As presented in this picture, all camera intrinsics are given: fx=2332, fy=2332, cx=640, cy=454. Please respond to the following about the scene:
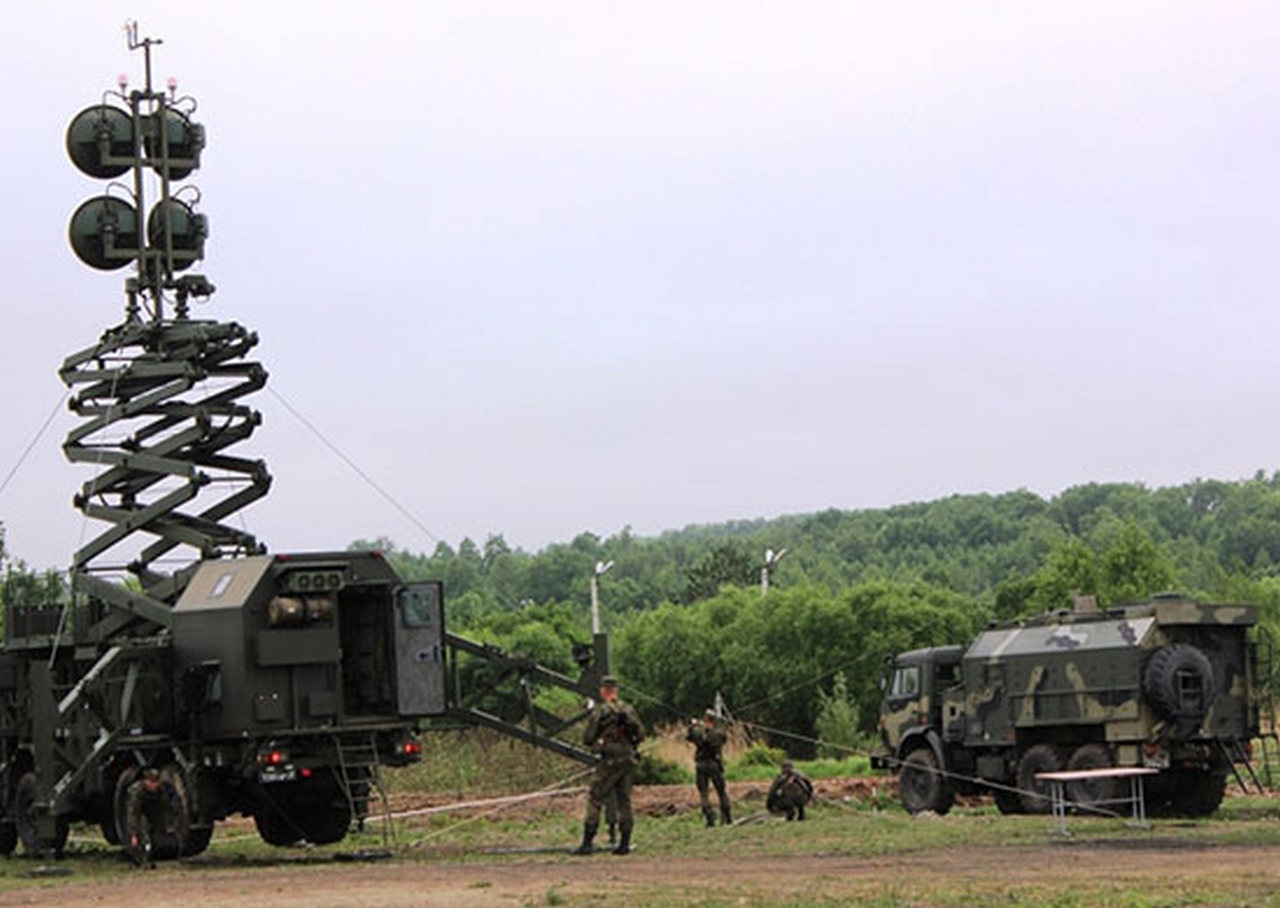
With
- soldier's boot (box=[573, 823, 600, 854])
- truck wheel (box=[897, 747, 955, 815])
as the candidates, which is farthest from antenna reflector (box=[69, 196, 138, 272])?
truck wheel (box=[897, 747, 955, 815])

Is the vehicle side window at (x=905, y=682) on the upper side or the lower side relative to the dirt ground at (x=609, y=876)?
upper

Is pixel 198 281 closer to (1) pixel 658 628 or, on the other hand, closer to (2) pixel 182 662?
(2) pixel 182 662

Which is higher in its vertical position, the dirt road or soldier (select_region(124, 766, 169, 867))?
soldier (select_region(124, 766, 169, 867))

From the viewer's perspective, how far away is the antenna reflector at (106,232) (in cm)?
2867

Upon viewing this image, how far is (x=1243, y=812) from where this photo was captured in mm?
30406

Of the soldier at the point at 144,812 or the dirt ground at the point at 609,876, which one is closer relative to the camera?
the dirt ground at the point at 609,876

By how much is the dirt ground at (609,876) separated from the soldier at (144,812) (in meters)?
0.52

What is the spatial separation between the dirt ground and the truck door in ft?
6.50

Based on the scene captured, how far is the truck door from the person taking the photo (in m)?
25.6

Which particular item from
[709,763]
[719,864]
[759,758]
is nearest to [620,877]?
[719,864]

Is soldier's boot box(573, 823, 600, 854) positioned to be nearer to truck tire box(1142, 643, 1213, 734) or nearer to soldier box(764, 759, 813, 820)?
soldier box(764, 759, 813, 820)

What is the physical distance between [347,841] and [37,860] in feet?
11.9

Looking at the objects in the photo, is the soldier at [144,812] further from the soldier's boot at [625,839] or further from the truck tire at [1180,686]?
the truck tire at [1180,686]

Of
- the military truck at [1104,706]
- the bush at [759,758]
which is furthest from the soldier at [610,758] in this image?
the bush at [759,758]
